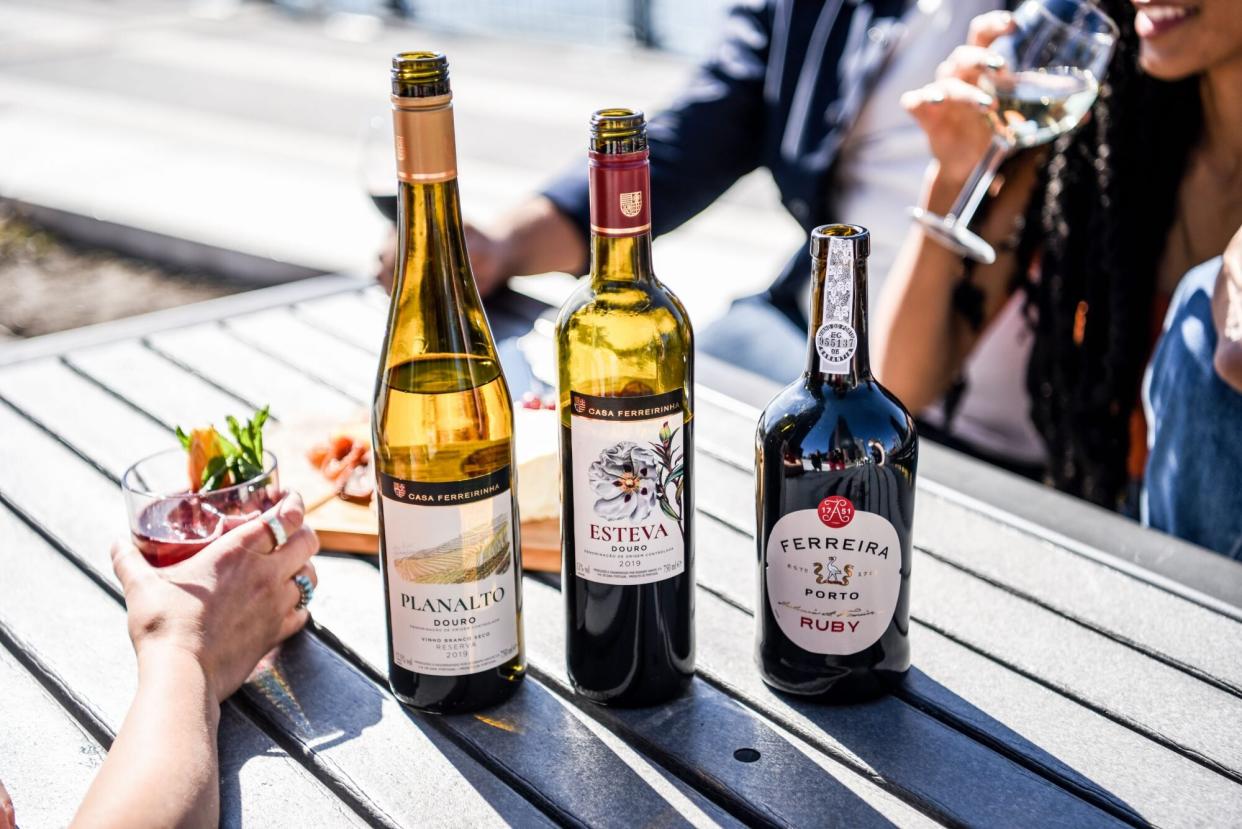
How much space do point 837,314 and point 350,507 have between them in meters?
0.67

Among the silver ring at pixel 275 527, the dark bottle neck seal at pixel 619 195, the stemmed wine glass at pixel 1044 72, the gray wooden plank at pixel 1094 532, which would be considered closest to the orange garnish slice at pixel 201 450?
the silver ring at pixel 275 527

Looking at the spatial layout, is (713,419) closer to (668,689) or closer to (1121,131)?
(668,689)

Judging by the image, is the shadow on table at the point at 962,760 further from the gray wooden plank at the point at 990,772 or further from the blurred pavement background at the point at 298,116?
the blurred pavement background at the point at 298,116

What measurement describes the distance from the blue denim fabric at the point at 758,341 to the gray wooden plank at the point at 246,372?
35.4 inches

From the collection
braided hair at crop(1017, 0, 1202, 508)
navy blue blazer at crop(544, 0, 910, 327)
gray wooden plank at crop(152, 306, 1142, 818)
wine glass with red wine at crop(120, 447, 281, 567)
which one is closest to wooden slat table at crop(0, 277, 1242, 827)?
gray wooden plank at crop(152, 306, 1142, 818)

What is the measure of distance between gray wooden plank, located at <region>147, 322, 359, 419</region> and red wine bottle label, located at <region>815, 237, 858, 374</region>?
0.83 metres

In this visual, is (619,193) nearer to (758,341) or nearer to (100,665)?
(100,665)

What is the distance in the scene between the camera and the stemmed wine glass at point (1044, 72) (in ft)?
5.23

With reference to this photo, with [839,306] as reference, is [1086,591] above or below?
below

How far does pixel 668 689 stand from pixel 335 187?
5.47 m

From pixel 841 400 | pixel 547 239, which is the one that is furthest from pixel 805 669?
pixel 547 239

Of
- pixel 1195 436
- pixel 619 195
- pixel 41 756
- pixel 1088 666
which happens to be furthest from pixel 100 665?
pixel 1195 436

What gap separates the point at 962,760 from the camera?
1.06 meters

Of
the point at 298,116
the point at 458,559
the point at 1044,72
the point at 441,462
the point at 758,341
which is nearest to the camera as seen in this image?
the point at 458,559
